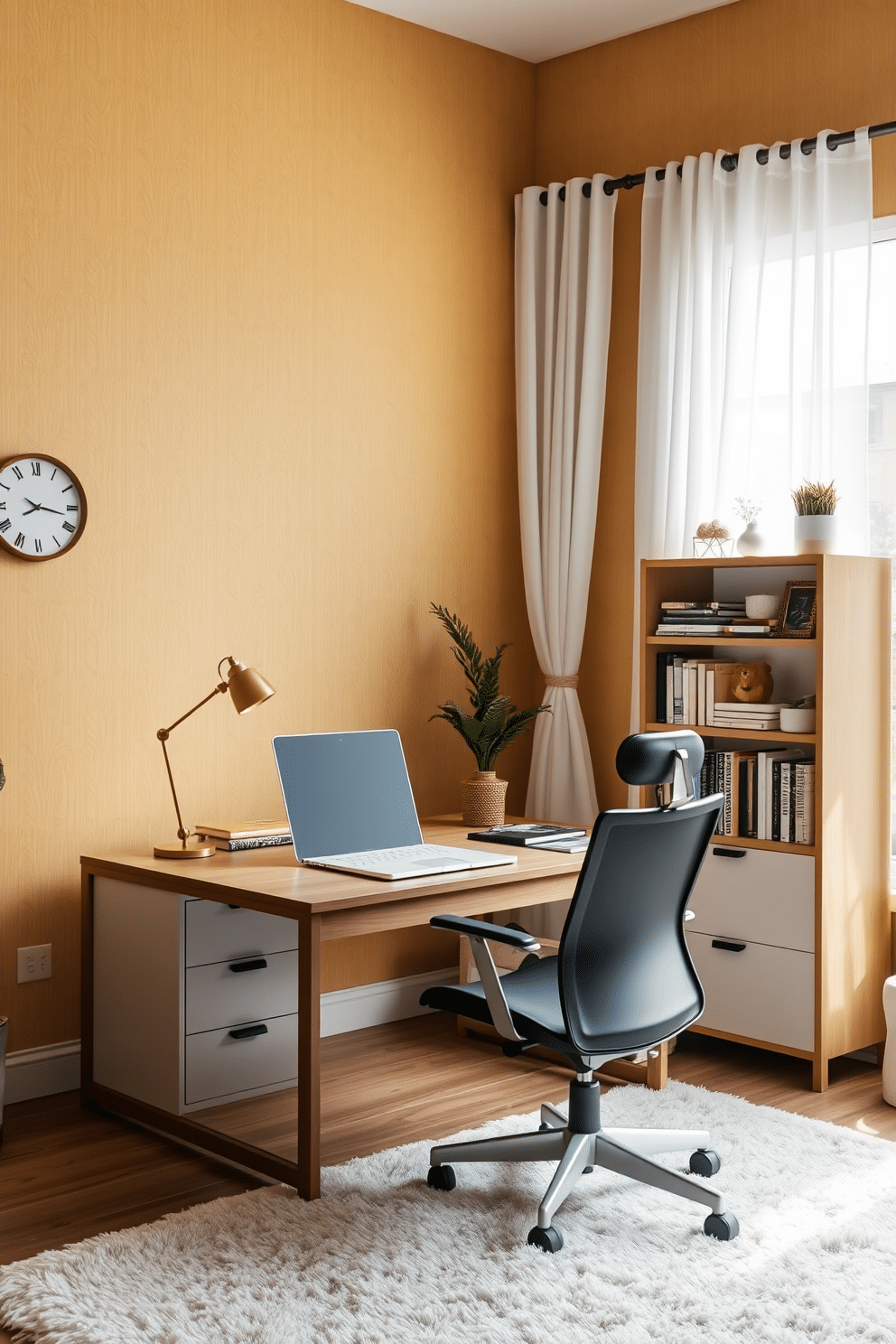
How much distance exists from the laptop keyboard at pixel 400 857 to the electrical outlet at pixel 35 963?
80cm

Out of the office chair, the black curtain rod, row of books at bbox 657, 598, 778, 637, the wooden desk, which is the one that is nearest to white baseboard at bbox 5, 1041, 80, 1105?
the wooden desk

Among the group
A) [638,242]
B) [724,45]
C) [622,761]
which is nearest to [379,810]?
[622,761]

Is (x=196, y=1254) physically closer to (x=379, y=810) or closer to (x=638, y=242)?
(x=379, y=810)

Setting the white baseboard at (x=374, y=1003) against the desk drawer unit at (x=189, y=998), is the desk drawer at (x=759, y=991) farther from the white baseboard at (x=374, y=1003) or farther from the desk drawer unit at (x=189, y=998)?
the desk drawer unit at (x=189, y=998)

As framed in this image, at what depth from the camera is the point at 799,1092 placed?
3566mm

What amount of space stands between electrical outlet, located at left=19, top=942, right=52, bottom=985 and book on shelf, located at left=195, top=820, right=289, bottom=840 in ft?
1.62

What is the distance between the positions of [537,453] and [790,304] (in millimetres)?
1017

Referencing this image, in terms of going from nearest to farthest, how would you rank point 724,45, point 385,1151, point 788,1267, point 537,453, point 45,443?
point 788,1267
point 385,1151
point 45,443
point 724,45
point 537,453

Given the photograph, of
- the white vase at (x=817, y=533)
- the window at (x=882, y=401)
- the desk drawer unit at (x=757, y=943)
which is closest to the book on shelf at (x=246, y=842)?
the desk drawer unit at (x=757, y=943)

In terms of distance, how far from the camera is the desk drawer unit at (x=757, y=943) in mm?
3607

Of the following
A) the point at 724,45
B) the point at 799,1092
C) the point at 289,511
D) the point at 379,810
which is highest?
the point at 724,45

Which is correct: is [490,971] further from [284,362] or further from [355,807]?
[284,362]

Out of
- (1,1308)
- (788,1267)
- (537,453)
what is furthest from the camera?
(537,453)

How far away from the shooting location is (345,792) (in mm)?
3455
